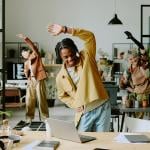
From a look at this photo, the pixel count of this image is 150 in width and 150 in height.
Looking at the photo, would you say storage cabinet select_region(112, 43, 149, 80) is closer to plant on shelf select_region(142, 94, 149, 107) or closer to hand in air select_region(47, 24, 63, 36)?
plant on shelf select_region(142, 94, 149, 107)

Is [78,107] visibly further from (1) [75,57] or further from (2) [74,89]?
(1) [75,57]

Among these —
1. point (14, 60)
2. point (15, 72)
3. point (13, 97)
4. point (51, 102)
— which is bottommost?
point (51, 102)

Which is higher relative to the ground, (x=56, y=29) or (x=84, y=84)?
(x=56, y=29)

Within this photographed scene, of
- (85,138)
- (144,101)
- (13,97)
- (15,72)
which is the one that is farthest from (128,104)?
(15,72)

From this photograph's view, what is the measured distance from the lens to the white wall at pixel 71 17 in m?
10.8

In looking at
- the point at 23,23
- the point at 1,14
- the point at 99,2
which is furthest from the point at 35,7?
the point at 1,14

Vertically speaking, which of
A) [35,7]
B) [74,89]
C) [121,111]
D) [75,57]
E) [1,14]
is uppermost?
[35,7]

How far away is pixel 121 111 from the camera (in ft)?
17.1

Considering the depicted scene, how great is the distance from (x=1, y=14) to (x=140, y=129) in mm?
3243

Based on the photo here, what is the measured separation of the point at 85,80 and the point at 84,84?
0.04m

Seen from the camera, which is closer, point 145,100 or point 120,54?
point 145,100

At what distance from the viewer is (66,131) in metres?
2.73

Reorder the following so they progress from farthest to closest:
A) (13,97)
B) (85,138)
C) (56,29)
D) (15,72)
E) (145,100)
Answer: (15,72), (13,97), (145,100), (56,29), (85,138)

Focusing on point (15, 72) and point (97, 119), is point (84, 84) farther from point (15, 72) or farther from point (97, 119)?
point (15, 72)
